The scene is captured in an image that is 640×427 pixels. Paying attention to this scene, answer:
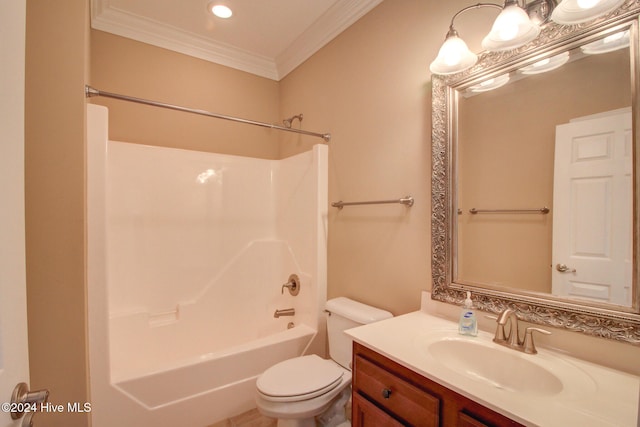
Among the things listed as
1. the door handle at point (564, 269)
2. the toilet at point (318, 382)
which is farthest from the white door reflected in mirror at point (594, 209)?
the toilet at point (318, 382)

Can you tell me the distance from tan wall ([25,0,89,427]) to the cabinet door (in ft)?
3.92

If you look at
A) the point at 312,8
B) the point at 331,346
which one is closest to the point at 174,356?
the point at 331,346


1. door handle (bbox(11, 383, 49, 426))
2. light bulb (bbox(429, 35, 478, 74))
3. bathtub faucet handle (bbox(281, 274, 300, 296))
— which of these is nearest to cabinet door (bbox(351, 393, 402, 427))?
door handle (bbox(11, 383, 49, 426))

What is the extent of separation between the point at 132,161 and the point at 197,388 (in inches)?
61.6

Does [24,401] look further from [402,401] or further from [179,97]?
[179,97]

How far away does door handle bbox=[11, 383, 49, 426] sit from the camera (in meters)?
0.53

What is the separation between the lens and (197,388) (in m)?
1.69

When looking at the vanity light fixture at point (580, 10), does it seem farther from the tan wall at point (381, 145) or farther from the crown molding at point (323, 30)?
the crown molding at point (323, 30)

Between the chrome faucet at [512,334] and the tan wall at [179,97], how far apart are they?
2.27m

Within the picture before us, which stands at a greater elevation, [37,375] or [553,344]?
[553,344]

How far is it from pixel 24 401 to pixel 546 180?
156 centimetres

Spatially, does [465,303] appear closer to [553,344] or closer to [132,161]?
[553,344]

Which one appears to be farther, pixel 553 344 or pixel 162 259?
pixel 162 259

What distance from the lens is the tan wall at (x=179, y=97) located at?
2150 mm
